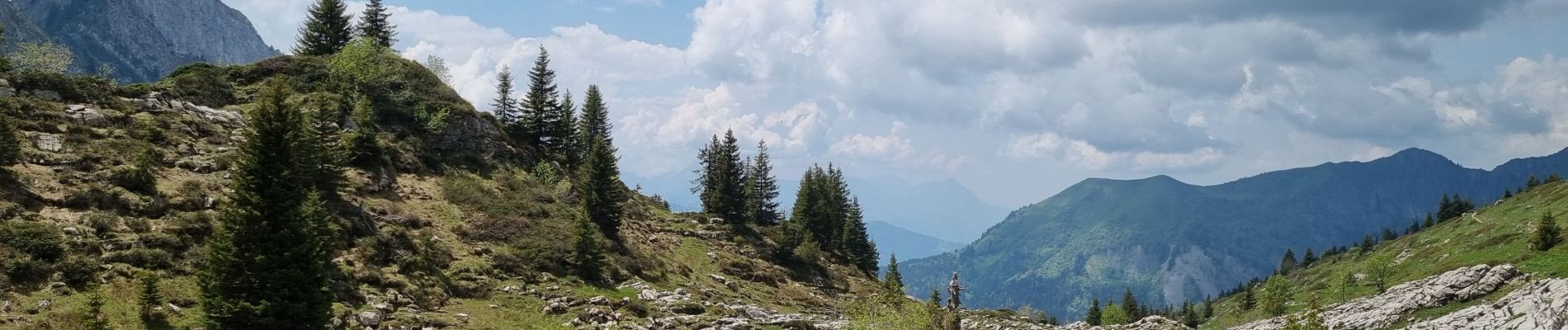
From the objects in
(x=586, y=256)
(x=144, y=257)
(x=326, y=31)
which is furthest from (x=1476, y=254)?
(x=326, y=31)

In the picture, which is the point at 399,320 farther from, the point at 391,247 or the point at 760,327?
the point at 760,327

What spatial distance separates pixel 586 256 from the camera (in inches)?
2200

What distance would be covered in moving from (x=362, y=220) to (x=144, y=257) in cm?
1405

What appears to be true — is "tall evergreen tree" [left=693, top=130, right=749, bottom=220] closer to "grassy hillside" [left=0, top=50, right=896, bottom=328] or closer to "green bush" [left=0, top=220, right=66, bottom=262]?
"grassy hillside" [left=0, top=50, right=896, bottom=328]

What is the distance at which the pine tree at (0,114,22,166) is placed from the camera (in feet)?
120

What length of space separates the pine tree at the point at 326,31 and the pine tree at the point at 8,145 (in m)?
50.0

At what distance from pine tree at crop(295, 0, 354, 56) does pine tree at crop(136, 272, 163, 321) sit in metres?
63.6

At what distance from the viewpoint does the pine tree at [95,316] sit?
86.9 feet

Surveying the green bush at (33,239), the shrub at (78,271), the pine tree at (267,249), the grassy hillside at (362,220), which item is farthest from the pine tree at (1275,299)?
the green bush at (33,239)

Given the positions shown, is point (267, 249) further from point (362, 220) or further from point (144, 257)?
point (362, 220)

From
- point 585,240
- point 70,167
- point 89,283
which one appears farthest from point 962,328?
point 70,167

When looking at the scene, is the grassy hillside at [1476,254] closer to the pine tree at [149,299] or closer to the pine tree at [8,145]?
the pine tree at [149,299]

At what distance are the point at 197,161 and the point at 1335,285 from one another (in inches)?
4106

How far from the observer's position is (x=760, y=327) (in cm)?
4919
